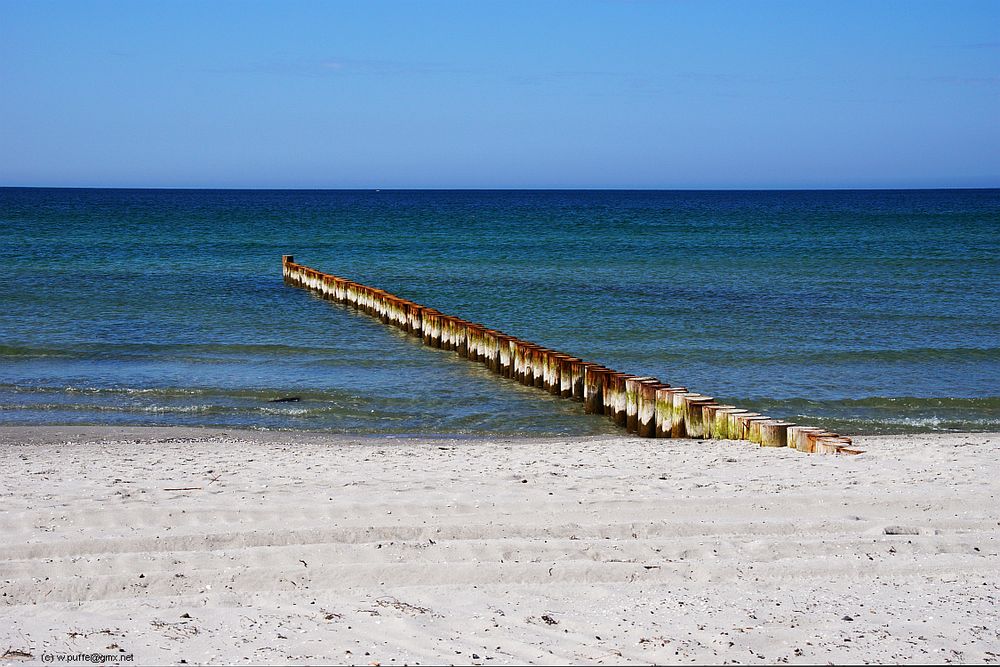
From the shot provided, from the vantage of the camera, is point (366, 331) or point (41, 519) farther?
point (366, 331)

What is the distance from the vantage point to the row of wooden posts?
1032cm

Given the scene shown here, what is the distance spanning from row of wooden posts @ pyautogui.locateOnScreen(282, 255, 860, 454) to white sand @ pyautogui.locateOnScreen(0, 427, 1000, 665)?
83 centimetres

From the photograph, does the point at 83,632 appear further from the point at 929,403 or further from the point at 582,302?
the point at 582,302

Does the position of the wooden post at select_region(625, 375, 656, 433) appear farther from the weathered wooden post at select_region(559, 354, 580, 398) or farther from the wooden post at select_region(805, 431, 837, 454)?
the wooden post at select_region(805, 431, 837, 454)

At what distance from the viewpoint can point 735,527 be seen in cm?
702

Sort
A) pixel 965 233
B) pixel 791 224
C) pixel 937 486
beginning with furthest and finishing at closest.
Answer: pixel 791 224 < pixel 965 233 < pixel 937 486

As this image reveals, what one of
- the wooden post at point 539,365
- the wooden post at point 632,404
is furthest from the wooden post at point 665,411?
the wooden post at point 539,365

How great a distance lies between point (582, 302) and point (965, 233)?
38.1 meters

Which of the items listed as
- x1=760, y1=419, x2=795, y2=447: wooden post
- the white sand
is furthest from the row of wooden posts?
the white sand

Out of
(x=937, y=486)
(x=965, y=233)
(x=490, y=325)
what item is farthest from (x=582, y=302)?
(x=965, y=233)

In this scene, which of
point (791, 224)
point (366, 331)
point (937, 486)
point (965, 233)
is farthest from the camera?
point (791, 224)

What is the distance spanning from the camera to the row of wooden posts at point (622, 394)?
1032 cm

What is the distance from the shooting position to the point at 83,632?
5.21 m

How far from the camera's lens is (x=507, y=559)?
20.9 ft
